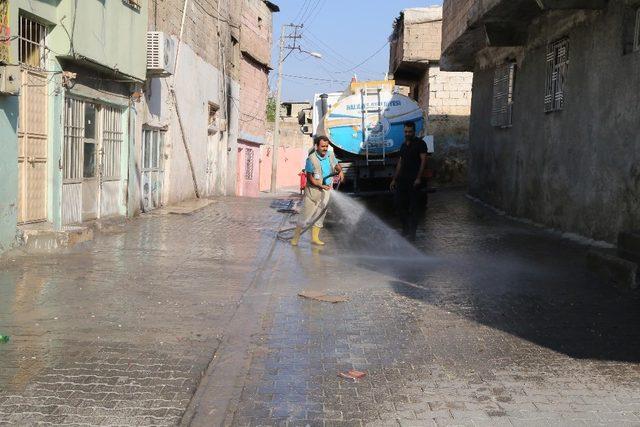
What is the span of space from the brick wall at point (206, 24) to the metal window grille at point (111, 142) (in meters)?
2.99

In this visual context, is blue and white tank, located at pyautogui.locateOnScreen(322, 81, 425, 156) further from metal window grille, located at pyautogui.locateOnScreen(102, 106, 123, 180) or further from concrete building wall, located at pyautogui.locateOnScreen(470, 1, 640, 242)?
metal window grille, located at pyautogui.locateOnScreen(102, 106, 123, 180)

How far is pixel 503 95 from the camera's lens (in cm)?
1530

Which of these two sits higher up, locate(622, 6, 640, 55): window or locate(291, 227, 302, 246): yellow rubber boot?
locate(622, 6, 640, 55): window

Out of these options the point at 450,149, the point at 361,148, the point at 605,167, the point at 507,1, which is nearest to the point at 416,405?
the point at 605,167

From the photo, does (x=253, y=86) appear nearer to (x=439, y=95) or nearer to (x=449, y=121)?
(x=439, y=95)

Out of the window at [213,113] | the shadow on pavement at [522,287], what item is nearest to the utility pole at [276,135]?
the window at [213,113]

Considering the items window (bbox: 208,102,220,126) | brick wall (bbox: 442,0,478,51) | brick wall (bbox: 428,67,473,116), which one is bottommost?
window (bbox: 208,102,220,126)

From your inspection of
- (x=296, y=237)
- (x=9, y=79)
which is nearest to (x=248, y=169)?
(x=296, y=237)

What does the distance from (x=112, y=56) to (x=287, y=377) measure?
8.79 metres

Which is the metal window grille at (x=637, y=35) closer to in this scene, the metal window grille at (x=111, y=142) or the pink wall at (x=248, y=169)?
the metal window grille at (x=111, y=142)

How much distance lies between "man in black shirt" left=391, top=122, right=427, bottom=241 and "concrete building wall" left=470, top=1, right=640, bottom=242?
2.46 m

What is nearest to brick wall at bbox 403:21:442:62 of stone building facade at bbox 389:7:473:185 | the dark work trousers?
stone building facade at bbox 389:7:473:185

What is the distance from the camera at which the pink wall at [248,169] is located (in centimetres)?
2858

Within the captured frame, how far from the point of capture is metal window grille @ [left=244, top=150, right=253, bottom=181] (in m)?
29.9
